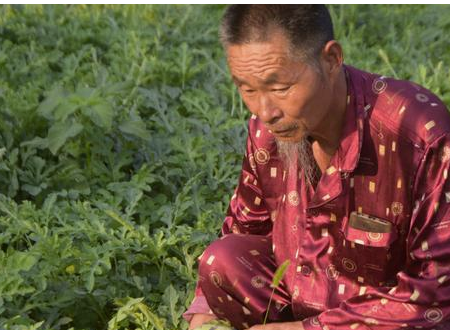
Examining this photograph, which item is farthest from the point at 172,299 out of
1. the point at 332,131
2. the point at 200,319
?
the point at 332,131

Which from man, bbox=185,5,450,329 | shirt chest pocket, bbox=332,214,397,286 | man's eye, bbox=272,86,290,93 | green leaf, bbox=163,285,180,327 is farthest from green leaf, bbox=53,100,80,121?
man's eye, bbox=272,86,290,93

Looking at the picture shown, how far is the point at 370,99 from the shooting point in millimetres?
3238

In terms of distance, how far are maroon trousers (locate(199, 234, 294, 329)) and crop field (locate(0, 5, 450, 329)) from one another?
0.26 meters

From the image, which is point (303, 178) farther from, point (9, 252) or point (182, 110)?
point (182, 110)

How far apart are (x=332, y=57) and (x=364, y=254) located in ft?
2.26

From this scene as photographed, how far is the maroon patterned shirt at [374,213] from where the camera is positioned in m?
3.14

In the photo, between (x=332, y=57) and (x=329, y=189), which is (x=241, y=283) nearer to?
(x=329, y=189)

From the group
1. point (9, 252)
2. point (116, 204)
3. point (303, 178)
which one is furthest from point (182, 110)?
point (303, 178)

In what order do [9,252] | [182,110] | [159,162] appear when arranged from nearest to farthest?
[9,252]
[159,162]
[182,110]

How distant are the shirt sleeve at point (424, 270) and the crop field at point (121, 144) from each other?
3.09 ft

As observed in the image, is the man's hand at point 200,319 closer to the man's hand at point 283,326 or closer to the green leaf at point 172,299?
the green leaf at point 172,299

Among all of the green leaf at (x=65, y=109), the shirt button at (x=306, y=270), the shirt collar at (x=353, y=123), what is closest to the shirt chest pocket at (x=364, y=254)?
the shirt button at (x=306, y=270)

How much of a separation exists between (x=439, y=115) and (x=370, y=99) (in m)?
0.23

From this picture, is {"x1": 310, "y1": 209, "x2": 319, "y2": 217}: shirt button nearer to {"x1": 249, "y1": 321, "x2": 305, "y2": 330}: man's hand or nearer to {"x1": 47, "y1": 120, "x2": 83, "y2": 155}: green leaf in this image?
{"x1": 249, "y1": 321, "x2": 305, "y2": 330}: man's hand
